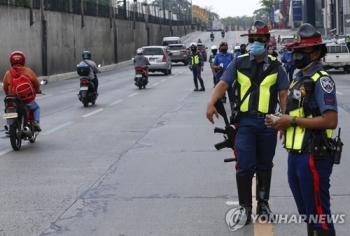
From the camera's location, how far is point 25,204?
865 centimetres

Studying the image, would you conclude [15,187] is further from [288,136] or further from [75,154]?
[288,136]

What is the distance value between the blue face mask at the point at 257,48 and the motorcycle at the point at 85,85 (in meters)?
15.6

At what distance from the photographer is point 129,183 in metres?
9.87

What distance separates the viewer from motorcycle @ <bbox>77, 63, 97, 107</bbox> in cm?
2242

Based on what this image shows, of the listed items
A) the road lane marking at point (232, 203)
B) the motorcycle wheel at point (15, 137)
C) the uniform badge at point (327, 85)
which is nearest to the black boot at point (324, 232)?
the uniform badge at point (327, 85)

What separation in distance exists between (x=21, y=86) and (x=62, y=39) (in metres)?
40.2

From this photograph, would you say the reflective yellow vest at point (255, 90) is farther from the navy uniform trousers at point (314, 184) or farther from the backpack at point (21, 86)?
the backpack at point (21, 86)

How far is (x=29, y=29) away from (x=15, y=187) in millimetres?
36462

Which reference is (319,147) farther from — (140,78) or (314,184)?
(140,78)

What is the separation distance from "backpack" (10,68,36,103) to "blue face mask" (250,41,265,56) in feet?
23.4

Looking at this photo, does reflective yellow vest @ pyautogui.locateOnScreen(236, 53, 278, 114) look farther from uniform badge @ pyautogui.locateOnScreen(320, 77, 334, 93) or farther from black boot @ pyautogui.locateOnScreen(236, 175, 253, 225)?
uniform badge @ pyautogui.locateOnScreen(320, 77, 334, 93)

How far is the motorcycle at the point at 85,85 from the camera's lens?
2242 cm

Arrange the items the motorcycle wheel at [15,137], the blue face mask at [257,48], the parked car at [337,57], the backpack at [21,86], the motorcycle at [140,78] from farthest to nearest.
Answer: the parked car at [337,57] < the motorcycle at [140,78] < the backpack at [21,86] < the motorcycle wheel at [15,137] < the blue face mask at [257,48]

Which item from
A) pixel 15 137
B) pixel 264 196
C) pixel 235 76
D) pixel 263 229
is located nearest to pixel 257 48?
pixel 235 76
